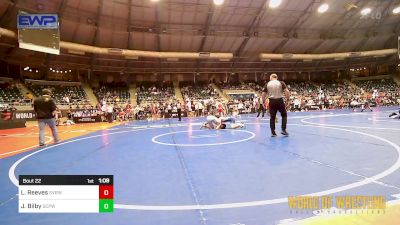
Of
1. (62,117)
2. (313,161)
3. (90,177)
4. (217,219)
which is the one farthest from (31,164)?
(62,117)

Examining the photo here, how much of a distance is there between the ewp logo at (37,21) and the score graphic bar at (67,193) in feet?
64.7

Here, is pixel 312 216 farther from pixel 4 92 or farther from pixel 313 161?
pixel 4 92

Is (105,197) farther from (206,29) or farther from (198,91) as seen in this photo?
(198,91)

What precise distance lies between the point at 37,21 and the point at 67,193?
23072mm

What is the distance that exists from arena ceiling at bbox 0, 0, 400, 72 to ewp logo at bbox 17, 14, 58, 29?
82.9 inches

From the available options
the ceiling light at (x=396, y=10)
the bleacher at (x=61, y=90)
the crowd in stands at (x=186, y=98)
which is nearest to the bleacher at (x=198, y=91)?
the crowd in stands at (x=186, y=98)

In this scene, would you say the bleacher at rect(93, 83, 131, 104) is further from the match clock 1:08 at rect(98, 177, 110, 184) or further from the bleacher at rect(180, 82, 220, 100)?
the match clock 1:08 at rect(98, 177, 110, 184)

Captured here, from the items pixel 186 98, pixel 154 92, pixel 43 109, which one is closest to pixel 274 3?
pixel 186 98

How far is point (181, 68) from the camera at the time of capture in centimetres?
3978

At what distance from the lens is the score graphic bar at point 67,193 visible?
2.46 meters

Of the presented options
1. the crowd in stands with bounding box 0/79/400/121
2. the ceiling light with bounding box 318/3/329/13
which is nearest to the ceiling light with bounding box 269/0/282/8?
the ceiling light with bounding box 318/3/329/13

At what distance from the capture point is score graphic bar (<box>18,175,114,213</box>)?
8.08ft

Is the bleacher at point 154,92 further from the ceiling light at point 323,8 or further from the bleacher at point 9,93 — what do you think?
the ceiling light at point 323,8

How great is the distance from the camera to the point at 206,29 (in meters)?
32.8
